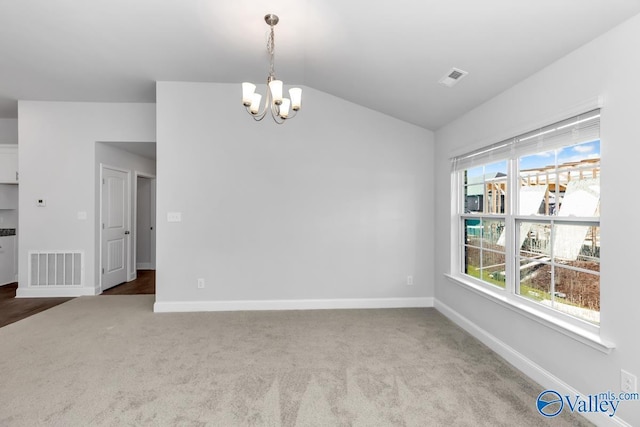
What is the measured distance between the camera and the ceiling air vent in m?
2.75

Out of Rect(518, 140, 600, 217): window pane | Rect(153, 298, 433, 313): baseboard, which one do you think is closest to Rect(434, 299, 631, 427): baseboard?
Rect(153, 298, 433, 313): baseboard

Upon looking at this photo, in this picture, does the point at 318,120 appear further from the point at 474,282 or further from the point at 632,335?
the point at 632,335

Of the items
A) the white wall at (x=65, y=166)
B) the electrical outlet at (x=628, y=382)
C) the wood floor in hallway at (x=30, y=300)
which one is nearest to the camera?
the electrical outlet at (x=628, y=382)

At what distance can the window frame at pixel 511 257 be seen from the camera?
207 cm

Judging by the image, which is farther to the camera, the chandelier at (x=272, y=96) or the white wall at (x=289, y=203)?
the white wall at (x=289, y=203)

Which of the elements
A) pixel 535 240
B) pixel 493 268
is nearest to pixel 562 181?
pixel 535 240

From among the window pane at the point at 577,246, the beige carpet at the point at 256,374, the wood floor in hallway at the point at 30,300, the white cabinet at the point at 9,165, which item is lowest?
the beige carpet at the point at 256,374

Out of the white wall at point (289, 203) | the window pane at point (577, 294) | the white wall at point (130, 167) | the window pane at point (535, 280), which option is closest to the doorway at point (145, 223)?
the white wall at point (130, 167)

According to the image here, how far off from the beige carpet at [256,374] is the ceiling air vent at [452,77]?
246 centimetres

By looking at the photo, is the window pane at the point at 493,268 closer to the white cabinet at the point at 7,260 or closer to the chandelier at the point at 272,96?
the chandelier at the point at 272,96

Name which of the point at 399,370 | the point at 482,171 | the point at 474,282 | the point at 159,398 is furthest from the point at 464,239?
the point at 159,398

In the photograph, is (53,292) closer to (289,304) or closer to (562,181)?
(289,304)

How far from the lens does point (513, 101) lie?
2650 mm

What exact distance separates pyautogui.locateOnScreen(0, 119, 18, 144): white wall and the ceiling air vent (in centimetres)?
667
